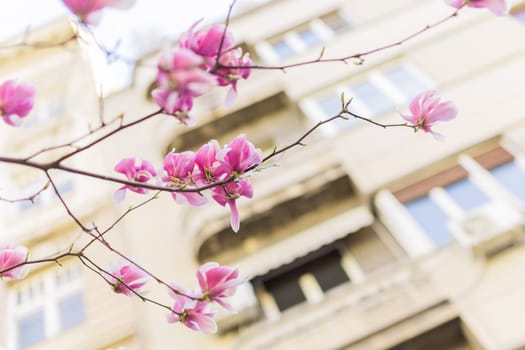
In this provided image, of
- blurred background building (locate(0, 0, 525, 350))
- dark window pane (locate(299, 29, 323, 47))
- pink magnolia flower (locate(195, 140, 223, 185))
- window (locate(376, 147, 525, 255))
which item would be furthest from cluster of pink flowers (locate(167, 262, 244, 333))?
dark window pane (locate(299, 29, 323, 47))

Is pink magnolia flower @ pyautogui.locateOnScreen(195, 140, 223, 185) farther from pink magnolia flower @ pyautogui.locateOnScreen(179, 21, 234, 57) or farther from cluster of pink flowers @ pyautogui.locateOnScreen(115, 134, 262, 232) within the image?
pink magnolia flower @ pyautogui.locateOnScreen(179, 21, 234, 57)

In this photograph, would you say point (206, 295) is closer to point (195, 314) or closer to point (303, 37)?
point (195, 314)

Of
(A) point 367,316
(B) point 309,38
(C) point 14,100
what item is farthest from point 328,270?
(C) point 14,100

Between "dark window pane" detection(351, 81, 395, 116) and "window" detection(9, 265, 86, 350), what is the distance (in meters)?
5.44

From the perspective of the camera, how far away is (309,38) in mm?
10617

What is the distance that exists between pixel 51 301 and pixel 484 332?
20.5ft

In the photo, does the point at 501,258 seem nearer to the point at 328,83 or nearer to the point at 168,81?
the point at 328,83

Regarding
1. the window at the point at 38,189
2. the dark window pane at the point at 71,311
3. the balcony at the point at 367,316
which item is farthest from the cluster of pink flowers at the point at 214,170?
the window at the point at 38,189

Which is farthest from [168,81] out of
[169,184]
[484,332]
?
[484,332]

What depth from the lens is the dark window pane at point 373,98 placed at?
27.1 feet

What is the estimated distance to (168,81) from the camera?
1284 millimetres

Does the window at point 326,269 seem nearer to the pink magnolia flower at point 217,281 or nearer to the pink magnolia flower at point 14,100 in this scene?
the pink magnolia flower at point 217,281

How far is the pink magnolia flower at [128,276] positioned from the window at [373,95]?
6458 millimetres

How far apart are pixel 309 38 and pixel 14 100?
944 centimetres
